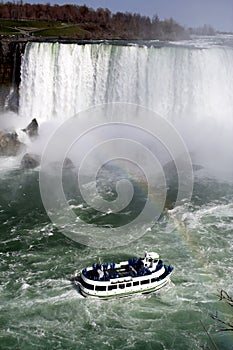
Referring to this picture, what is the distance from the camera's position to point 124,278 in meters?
17.2

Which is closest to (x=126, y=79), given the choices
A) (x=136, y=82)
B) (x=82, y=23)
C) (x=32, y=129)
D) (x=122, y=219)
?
(x=136, y=82)

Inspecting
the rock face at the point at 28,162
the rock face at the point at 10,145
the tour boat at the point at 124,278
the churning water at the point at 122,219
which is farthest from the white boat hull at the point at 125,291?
the rock face at the point at 10,145

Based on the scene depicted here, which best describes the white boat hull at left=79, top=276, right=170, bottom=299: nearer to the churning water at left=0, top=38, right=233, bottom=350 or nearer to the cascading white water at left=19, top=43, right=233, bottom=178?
the churning water at left=0, top=38, right=233, bottom=350

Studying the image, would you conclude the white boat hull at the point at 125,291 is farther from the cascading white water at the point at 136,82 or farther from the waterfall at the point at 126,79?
the waterfall at the point at 126,79

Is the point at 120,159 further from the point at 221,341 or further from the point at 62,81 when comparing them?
the point at 221,341

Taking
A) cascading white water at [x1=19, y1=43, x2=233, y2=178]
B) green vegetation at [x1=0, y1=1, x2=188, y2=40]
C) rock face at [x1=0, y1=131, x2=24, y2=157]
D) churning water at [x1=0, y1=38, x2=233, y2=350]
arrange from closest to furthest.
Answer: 1. churning water at [x1=0, y1=38, x2=233, y2=350]
2. rock face at [x1=0, y1=131, x2=24, y2=157]
3. cascading white water at [x1=19, y1=43, x2=233, y2=178]
4. green vegetation at [x1=0, y1=1, x2=188, y2=40]

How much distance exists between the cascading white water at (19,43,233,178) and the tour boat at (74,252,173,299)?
2020cm

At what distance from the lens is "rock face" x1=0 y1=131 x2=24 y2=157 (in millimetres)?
33469

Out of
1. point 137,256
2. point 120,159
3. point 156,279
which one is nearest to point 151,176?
point 120,159

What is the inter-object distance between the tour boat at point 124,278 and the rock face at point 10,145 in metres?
17.3

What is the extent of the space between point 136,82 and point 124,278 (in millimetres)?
23659

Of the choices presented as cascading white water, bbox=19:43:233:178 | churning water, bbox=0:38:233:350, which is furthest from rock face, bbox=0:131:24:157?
cascading white water, bbox=19:43:233:178

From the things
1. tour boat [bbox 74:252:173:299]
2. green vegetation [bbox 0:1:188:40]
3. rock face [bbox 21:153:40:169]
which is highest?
green vegetation [bbox 0:1:188:40]

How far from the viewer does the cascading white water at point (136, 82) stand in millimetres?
37188
